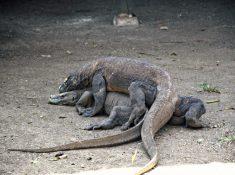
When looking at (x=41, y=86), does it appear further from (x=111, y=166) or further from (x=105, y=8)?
(x=105, y=8)

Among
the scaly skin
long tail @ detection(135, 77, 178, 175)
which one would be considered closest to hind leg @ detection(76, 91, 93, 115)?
the scaly skin

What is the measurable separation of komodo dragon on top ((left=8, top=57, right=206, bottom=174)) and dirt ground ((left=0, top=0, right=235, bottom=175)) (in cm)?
11

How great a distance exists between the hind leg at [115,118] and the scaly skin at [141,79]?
335 mm

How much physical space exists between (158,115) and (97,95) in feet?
3.30

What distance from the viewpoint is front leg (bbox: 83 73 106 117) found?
606cm

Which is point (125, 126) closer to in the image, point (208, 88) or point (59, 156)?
point (59, 156)

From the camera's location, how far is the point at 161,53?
9430 millimetres

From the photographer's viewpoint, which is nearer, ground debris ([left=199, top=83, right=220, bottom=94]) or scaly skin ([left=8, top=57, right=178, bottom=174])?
scaly skin ([left=8, top=57, right=178, bottom=174])

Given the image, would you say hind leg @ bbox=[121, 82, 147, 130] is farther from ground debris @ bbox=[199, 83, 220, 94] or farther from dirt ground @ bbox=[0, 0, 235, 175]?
ground debris @ bbox=[199, 83, 220, 94]

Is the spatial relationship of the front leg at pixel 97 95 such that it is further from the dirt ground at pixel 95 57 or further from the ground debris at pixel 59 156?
the ground debris at pixel 59 156

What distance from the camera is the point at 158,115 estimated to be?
532 cm

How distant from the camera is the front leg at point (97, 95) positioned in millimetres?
6059

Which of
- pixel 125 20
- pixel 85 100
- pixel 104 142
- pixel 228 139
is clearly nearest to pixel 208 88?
pixel 85 100

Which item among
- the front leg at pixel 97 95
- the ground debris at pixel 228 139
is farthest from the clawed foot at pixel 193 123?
the front leg at pixel 97 95
